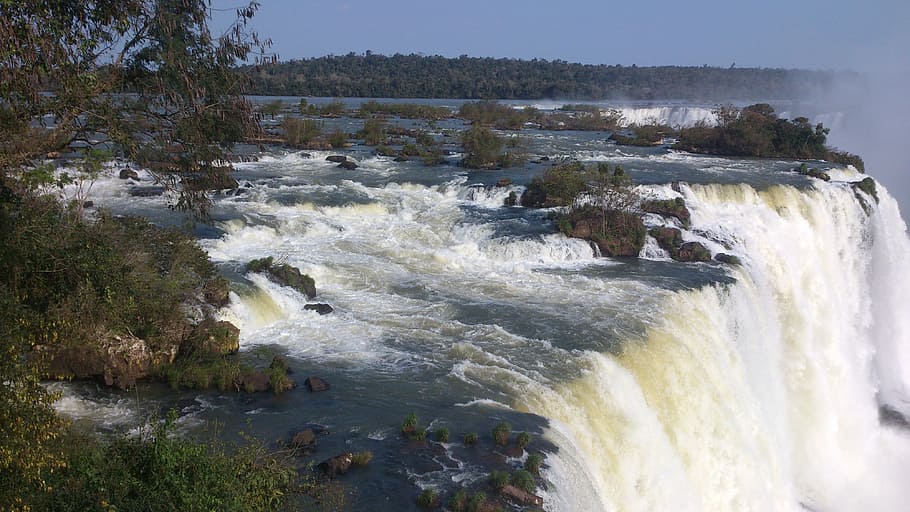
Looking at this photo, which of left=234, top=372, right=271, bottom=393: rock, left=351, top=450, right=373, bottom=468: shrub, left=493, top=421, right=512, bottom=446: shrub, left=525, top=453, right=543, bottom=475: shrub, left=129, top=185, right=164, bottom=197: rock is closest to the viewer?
left=525, top=453, right=543, bottom=475: shrub

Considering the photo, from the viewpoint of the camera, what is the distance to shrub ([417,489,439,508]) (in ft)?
23.9

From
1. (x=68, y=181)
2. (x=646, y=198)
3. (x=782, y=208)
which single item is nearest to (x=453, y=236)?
(x=646, y=198)

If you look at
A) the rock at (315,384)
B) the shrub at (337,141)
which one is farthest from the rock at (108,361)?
the shrub at (337,141)

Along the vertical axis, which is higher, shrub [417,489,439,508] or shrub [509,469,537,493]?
shrub [509,469,537,493]

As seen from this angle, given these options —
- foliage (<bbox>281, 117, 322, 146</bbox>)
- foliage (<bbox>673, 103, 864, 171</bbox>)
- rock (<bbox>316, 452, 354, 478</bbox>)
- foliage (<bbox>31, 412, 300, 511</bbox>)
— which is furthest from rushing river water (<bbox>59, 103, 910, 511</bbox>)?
foliage (<bbox>673, 103, 864, 171</bbox>)

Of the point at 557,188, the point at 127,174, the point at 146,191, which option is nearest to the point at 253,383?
the point at 146,191

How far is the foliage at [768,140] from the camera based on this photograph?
32.7 m

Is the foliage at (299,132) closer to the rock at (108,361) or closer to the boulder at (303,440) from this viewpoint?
the rock at (108,361)

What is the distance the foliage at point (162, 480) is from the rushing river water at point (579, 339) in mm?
Answer: 1171

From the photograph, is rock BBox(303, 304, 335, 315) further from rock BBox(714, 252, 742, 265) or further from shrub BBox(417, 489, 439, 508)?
rock BBox(714, 252, 742, 265)

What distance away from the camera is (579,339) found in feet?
39.2

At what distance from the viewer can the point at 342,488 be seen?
753 cm

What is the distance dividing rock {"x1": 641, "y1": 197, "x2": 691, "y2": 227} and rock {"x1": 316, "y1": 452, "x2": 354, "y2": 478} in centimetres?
1501

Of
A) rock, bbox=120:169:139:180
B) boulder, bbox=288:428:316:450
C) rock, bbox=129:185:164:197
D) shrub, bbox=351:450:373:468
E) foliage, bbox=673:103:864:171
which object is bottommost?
boulder, bbox=288:428:316:450
